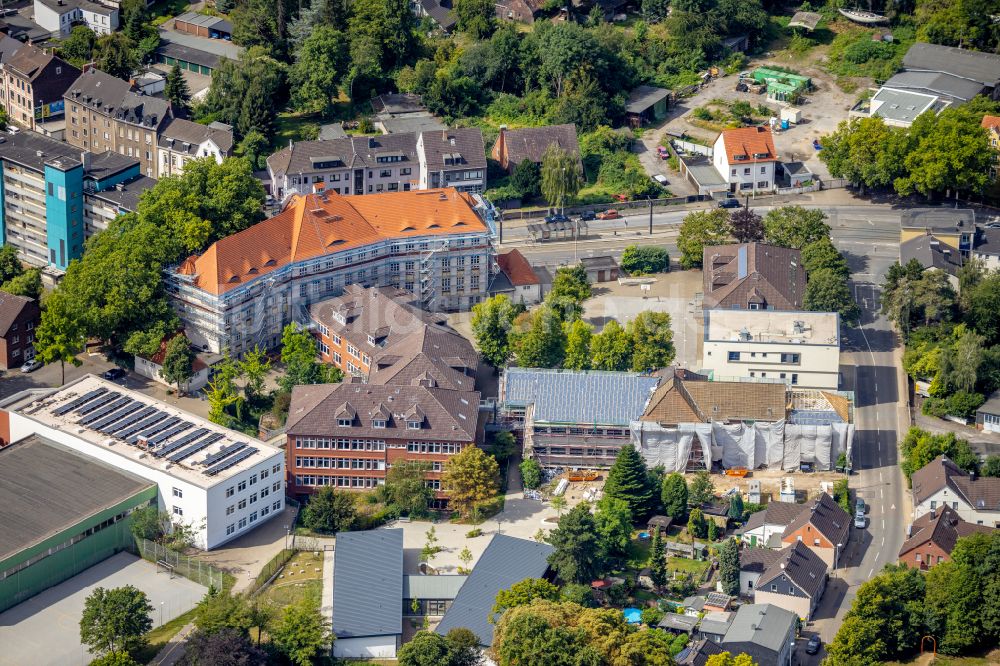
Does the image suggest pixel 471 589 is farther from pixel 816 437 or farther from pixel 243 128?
pixel 243 128

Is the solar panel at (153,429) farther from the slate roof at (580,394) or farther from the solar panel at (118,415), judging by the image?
the slate roof at (580,394)

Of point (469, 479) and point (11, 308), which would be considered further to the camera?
point (11, 308)

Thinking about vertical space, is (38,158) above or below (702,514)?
above

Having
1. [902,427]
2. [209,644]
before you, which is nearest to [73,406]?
[209,644]

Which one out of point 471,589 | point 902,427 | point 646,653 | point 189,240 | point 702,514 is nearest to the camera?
point 646,653

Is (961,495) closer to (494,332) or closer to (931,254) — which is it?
(931,254)

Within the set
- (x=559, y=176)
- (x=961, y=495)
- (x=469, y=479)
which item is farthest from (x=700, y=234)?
(x=469, y=479)

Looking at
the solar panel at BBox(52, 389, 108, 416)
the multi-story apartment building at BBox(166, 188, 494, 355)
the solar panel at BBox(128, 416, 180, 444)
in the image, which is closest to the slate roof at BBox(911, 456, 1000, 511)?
the multi-story apartment building at BBox(166, 188, 494, 355)

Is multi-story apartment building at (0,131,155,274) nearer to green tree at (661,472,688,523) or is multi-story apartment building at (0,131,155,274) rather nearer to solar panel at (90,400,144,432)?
solar panel at (90,400,144,432)
